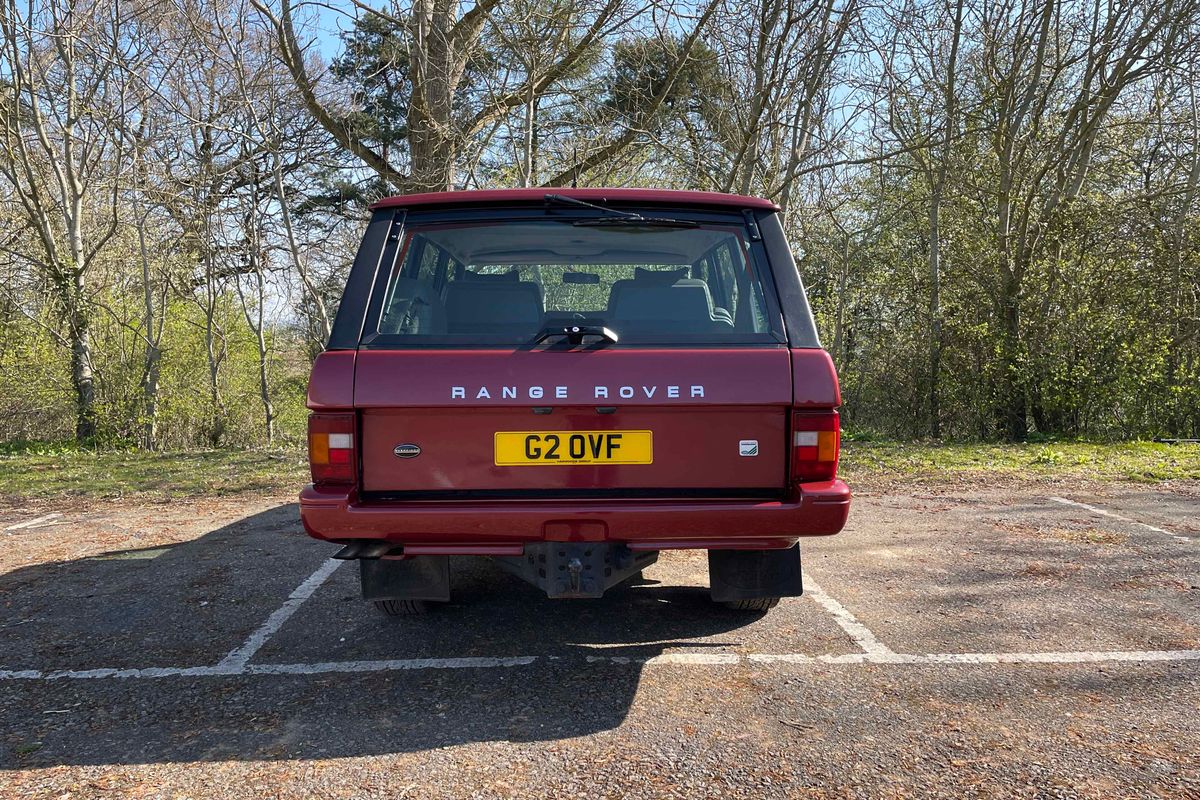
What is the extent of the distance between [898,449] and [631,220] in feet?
28.7

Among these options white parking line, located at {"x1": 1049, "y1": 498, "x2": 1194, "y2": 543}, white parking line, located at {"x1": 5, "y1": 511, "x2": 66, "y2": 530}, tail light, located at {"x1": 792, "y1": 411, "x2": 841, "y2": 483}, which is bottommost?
white parking line, located at {"x1": 1049, "y1": 498, "x2": 1194, "y2": 543}

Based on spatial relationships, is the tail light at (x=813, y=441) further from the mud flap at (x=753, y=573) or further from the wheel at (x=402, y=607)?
the wheel at (x=402, y=607)

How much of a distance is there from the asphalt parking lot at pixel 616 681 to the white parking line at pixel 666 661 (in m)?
0.01

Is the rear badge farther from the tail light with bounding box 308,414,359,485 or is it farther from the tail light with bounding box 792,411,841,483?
the tail light with bounding box 792,411,841,483

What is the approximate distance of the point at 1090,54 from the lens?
1147 centimetres

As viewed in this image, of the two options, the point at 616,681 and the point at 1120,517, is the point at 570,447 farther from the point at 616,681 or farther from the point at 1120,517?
the point at 1120,517

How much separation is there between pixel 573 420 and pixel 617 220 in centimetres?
85

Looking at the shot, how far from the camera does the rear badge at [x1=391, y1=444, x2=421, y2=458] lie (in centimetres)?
297

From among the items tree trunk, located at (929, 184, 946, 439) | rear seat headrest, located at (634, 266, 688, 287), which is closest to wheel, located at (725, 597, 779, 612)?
rear seat headrest, located at (634, 266, 688, 287)

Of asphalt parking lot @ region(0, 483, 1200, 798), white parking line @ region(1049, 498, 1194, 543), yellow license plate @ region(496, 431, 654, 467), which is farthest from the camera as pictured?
white parking line @ region(1049, 498, 1194, 543)

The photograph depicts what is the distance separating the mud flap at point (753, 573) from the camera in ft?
11.6

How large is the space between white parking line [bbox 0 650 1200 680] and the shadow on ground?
0.18 feet

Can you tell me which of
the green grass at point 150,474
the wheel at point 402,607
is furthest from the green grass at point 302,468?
the wheel at point 402,607

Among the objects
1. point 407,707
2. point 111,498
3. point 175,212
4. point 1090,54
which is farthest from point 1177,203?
point 175,212
